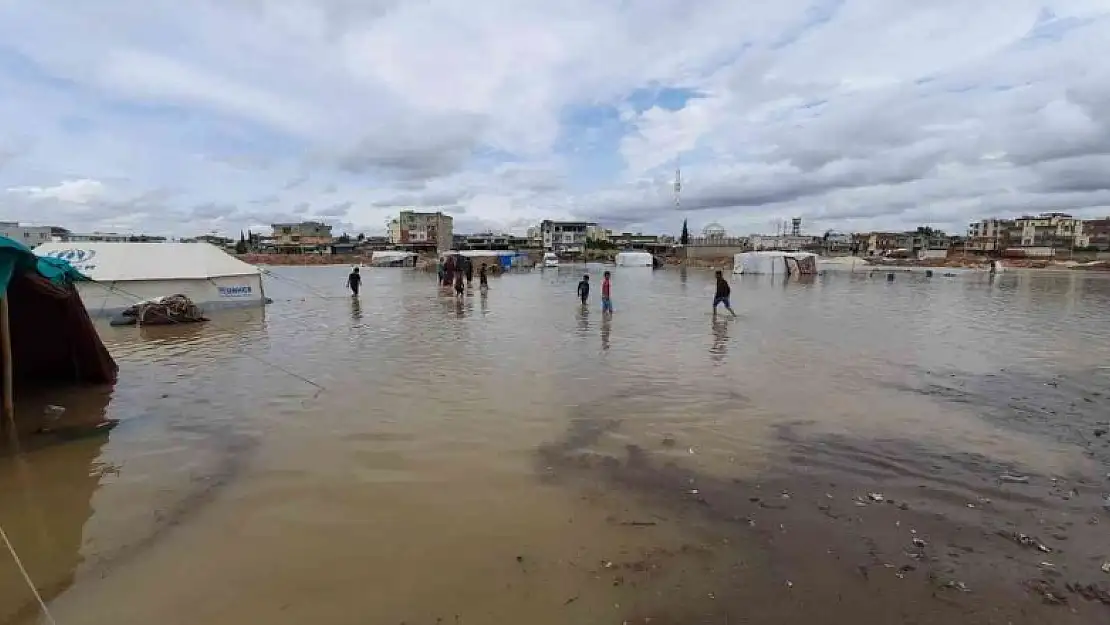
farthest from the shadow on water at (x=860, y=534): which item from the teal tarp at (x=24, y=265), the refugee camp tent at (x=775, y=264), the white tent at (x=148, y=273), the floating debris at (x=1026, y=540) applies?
the refugee camp tent at (x=775, y=264)

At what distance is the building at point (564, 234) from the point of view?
6107 inches

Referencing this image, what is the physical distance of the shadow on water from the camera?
386 cm

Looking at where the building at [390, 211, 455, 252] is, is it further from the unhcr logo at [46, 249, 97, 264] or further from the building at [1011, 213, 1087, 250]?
the building at [1011, 213, 1087, 250]

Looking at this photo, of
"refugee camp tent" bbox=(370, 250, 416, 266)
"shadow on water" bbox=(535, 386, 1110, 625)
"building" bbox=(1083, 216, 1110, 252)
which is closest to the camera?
"shadow on water" bbox=(535, 386, 1110, 625)

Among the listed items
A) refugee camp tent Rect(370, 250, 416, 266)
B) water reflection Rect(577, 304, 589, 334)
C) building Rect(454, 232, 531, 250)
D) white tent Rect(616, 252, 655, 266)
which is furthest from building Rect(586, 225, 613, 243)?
water reflection Rect(577, 304, 589, 334)

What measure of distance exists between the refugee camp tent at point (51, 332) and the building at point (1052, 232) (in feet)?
583

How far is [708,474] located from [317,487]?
405cm

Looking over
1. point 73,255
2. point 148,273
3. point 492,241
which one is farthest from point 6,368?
point 492,241

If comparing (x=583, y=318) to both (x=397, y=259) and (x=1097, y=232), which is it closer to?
(x=397, y=259)

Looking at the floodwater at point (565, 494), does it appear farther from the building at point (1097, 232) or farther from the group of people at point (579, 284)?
the building at point (1097, 232)

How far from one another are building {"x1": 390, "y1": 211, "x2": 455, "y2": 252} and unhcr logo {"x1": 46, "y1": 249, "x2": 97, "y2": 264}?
128m

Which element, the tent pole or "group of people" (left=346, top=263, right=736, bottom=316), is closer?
the tent pole

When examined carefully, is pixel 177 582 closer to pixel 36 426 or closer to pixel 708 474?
pixel 708 474

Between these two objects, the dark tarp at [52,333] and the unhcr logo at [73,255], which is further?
the unhcr logo at [73,255]
